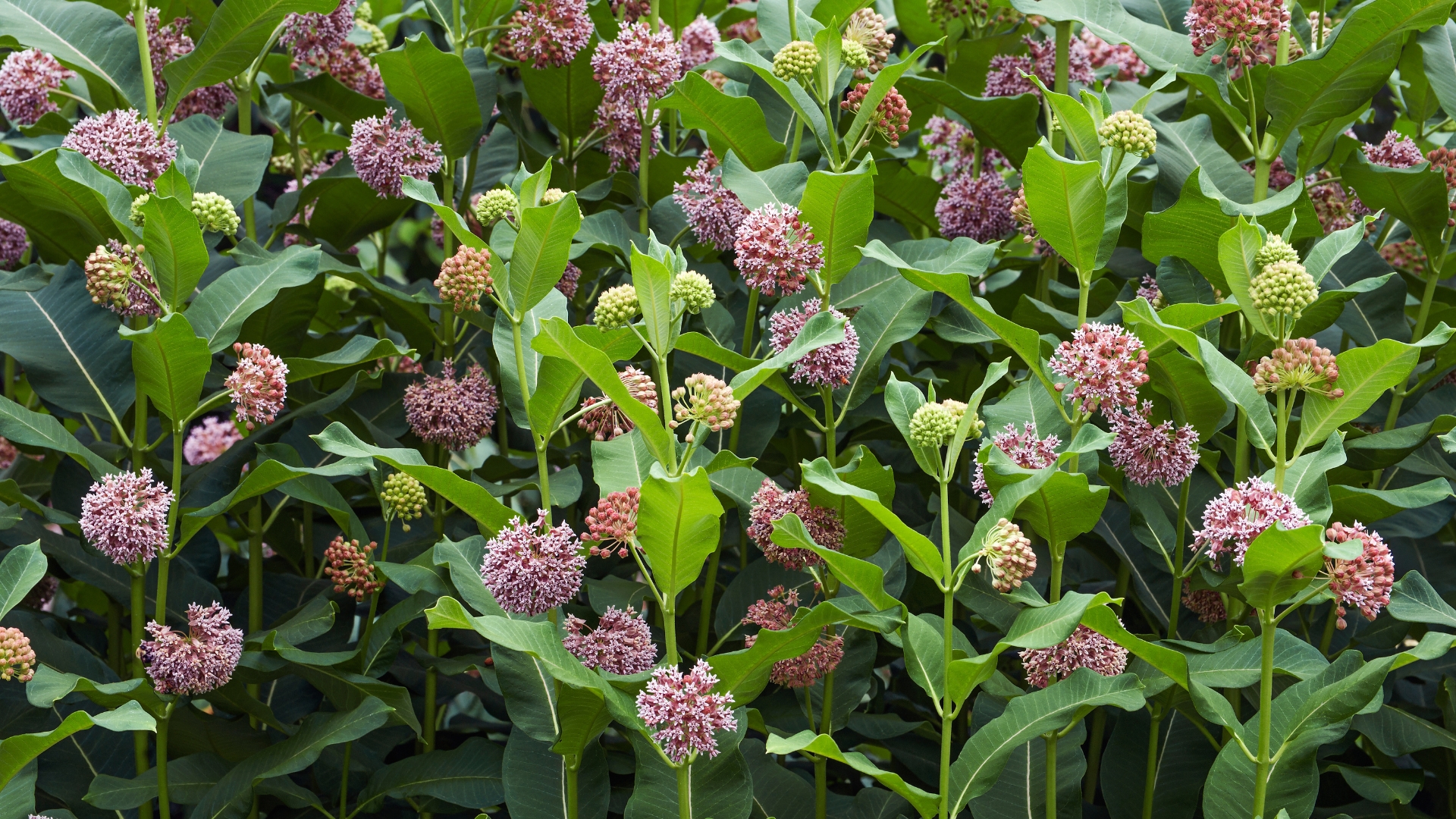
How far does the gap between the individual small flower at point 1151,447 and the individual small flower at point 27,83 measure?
95.5 inches

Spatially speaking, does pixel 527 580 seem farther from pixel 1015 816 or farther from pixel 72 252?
pixel 72 252

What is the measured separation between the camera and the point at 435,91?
8.15 feet

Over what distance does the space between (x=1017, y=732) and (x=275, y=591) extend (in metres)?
1.63

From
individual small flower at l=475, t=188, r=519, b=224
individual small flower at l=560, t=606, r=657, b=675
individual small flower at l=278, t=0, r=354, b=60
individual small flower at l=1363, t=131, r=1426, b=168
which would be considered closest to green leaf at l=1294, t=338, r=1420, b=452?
→ individual small flower at l=1363, t=131, r=1426, b=168

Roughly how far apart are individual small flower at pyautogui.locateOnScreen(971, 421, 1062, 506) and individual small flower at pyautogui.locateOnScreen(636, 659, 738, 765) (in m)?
0.54

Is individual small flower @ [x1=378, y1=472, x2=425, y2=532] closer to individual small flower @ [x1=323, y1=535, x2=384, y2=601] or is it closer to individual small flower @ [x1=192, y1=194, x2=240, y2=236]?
individual small flower @ [x1=323, y1=535, x2=384, y2=601]

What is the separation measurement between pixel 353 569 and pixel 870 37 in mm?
1501

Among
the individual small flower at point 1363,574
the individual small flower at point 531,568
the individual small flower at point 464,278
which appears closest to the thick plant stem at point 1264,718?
the individual small flower at point 1363,574

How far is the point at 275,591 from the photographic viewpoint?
257cm

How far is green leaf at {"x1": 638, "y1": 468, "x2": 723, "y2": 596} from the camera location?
62.2 inches

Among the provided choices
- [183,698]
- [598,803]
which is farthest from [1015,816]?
[183,698]

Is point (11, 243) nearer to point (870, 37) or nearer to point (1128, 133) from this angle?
point (870, 37)

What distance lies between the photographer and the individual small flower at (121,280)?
7.04ft

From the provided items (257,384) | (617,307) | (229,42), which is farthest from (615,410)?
(229,42)
